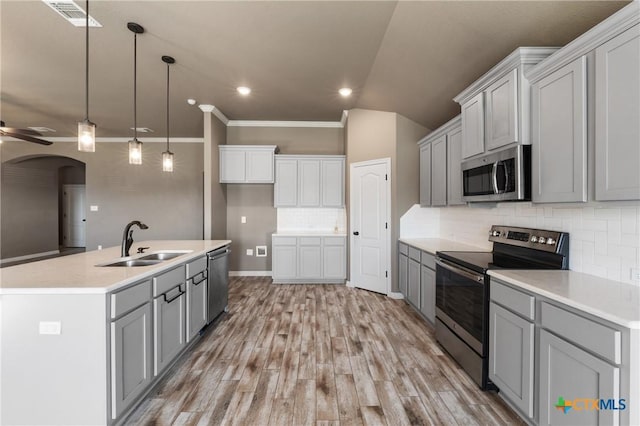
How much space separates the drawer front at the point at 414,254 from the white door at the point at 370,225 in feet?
1.87

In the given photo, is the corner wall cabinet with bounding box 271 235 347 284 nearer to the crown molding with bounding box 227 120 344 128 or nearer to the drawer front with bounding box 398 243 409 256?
the drawer front with bounding box 398 243 409 256

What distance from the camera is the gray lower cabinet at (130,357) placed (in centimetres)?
163

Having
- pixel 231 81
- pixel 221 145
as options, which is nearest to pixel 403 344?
pixel 231 81

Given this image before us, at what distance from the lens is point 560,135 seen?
5.70ft

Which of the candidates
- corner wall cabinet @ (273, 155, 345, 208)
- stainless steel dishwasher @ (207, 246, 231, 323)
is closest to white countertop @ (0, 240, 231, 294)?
stainless steel dishwasher @ (207, 246, 231, 323)

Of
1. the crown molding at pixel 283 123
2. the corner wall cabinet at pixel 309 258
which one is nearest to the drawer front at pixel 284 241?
the corner wall cabinet at pixel 309 258

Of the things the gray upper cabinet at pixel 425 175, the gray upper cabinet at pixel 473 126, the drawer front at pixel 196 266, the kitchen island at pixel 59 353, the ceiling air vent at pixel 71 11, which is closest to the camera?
the kitchen island at pixel 59 353

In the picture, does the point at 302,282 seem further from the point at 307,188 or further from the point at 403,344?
the point at 403,344

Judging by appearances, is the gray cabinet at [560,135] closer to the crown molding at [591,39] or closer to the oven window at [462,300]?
the crown molding at [591,39]

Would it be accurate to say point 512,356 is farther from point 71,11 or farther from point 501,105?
point 71,11

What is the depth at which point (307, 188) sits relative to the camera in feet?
16.9

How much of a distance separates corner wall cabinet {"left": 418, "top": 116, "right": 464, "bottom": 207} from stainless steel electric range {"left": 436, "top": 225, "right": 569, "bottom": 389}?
68cm

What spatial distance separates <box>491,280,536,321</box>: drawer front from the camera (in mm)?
1629

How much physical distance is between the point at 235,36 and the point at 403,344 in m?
3.49
